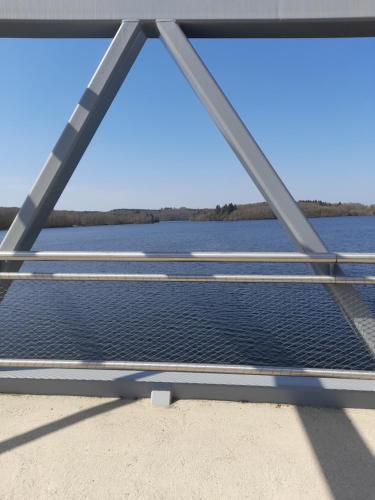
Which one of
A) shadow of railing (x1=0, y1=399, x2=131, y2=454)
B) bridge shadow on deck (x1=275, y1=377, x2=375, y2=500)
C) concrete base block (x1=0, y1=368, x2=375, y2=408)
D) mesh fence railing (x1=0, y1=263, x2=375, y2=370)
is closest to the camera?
bridge shadow on deck (x1=275, y1=377, x2=375, y2=500)

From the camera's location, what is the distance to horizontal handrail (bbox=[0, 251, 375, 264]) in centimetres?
162

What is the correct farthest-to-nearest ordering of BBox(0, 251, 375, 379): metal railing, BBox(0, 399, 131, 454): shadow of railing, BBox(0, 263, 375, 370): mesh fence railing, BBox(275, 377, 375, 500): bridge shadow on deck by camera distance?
1. BBox(0, 263, 375, 370): mesh fence railing
2. BBox(0, 251, 375, 379): metal railing
3. BBox(0, 399, 131, 454): shadow of railing
4. BBox(275, 377, 375, 500): bridge shadow on deck

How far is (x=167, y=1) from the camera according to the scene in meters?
1.82

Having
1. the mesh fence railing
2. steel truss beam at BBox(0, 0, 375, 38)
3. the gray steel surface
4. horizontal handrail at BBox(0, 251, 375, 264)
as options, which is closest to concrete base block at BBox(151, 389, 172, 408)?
the gray steel surface

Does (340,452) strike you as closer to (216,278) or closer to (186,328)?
(216,278)

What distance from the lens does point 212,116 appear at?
6.16 feet

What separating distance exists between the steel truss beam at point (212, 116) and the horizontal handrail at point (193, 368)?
0.24 meters

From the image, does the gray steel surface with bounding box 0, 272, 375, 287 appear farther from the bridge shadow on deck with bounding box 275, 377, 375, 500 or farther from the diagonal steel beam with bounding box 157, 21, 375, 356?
the bridge shadow on deck with bounding box 275, 377, 375, 500

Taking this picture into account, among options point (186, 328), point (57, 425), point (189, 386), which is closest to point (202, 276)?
point (189, 386)

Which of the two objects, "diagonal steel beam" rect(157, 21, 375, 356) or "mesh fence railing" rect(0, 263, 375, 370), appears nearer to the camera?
"diagonal steel beam" rect(157, 21, 375, 356)

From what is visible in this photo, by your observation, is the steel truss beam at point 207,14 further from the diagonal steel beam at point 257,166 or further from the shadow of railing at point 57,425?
the shadow of railing at point 57,425

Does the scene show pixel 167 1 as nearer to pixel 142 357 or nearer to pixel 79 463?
pixel 79 463

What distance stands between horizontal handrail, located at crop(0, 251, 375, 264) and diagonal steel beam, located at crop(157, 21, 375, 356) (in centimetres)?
15

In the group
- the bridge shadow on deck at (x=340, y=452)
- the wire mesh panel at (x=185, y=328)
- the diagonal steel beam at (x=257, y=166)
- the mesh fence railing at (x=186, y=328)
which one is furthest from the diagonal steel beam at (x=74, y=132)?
the wire mesh panel at (x=185, y=328)
